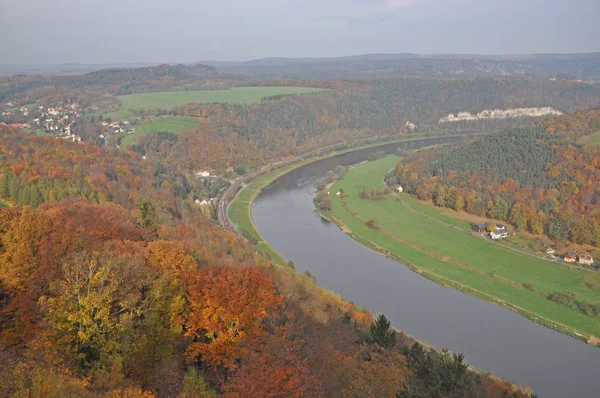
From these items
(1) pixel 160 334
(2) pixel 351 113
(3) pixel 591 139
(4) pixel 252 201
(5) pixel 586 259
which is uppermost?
(1) pixel 160 334

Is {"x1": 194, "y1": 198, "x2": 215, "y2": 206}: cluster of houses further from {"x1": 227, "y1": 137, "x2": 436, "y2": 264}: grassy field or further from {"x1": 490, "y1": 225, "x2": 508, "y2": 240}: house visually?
{"x1": 490, "y1": 225, "x2": 508, "y2": 240}: house

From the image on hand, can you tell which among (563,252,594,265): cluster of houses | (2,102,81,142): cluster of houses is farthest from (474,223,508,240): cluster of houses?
(2,102,81,142): cluster of houses

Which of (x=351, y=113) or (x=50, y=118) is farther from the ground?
(x=50, y=118)

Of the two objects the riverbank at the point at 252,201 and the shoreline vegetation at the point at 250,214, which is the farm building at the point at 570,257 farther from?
the riverbank at the point at 252,201

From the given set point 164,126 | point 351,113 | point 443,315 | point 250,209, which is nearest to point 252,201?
point 250,209

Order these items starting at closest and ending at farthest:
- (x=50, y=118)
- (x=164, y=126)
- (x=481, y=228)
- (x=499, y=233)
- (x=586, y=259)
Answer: (x=586, y=259) < (x=499, y=233) < (x=481, y=228) < (x=164, y=126) < (x=50, y=118)

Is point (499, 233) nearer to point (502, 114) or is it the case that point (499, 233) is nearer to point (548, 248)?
point (548, 248)
